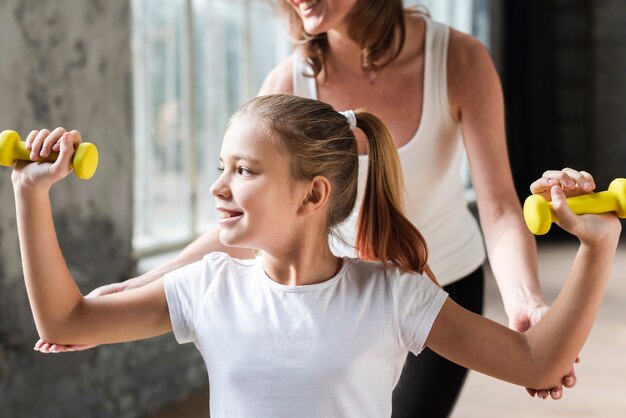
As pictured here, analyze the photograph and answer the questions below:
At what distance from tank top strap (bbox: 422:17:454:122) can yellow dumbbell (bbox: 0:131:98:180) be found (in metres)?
0.74

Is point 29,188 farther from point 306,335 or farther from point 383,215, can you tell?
point 383,215

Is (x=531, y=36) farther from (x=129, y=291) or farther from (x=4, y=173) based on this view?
(x=129, y=291)

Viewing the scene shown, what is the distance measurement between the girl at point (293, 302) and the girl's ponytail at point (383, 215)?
0.05m

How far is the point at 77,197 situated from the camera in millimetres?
2865

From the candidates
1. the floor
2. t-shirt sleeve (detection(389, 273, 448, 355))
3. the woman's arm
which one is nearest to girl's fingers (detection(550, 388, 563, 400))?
t-shirt sleeve (detection(389, 273, 448, 355))

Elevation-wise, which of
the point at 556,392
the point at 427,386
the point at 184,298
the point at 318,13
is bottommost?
the point at 427,386

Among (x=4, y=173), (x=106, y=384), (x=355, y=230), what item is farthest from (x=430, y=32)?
(x=106, y=384)

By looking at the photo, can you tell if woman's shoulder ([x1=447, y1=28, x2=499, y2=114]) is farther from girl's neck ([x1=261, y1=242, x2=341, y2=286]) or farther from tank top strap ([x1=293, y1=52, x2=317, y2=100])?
girl's neck ([x1=261, y1=242, x2=341, y2=286])

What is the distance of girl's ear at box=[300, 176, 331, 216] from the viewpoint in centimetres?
130

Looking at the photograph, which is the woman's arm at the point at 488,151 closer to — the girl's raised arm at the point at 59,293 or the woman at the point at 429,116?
the woman at the point at 429,116

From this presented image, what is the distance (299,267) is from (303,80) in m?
0.55

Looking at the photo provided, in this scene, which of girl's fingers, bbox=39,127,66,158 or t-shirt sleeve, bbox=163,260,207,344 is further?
t-shirt sleeve, bbox=163,260,207,344

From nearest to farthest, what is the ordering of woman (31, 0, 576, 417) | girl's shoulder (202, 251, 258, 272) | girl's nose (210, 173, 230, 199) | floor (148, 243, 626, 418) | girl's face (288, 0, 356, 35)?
girl's nose (210, 173, 230, 199)
girl's shoulder (202, 251, 258, 272)
girl's face (288, 0, 356, 35)
woman (31, 0, 576, 417)
floor (148, 243, 626, 418)

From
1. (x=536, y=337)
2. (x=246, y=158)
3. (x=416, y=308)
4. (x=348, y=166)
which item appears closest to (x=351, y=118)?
(x=348, y=166)
